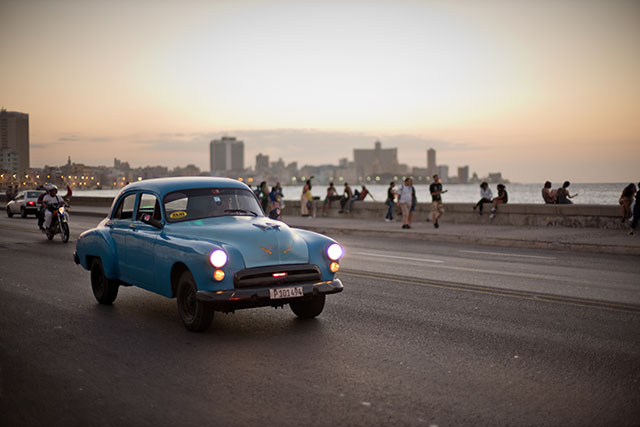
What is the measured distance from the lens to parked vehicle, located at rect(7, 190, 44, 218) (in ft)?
120

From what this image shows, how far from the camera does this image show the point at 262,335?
291 inches

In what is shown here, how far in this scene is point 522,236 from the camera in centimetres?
2047

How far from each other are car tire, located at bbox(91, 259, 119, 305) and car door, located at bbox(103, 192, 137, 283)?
1.30ft

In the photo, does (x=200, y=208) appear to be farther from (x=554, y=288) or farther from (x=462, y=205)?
(x=462, y=205)

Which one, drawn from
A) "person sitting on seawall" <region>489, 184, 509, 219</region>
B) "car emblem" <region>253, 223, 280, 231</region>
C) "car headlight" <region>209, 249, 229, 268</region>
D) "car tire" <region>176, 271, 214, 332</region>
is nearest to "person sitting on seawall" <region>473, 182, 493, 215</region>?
"person sitting on seawall" <region>489, 184, 509, 219</region>

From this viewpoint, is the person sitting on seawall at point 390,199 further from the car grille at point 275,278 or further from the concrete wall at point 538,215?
the car grille at point 275,278

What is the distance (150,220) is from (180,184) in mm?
626

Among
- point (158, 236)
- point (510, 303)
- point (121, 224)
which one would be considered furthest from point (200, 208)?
point (510, 303)

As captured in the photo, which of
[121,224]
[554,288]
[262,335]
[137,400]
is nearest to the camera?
[137,400]

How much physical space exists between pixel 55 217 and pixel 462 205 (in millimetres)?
15740

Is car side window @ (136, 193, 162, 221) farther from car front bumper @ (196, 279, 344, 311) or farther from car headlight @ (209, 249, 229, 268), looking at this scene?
car front bumper @ (196, 279, 344, 311)

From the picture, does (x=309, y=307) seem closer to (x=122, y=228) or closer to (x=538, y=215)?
(x=122, y=228)

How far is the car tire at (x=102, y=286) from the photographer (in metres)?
9.29

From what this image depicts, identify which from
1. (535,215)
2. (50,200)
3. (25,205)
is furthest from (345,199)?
(25,205)
